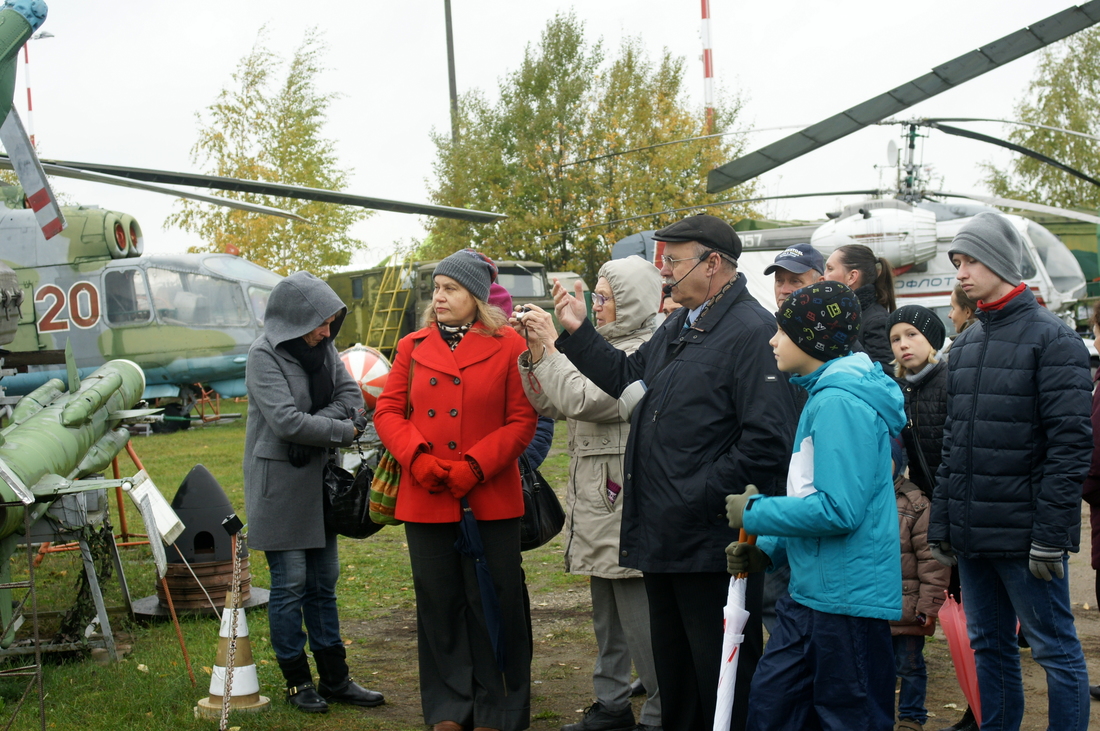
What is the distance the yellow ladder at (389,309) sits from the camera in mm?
21641

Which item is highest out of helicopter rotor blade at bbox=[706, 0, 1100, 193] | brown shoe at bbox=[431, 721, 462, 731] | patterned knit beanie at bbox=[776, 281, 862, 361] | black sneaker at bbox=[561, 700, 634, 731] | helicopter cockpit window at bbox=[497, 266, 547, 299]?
helicopter rotor blade at bbox=[706, 0, 1100, 193]

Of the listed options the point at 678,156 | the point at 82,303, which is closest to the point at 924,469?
the point at 82,303

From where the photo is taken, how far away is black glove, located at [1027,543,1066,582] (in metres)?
3.30

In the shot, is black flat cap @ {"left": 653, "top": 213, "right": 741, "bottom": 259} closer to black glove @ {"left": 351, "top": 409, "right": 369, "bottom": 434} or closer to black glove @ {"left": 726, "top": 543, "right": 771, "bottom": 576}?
black glove @ {"left": 726, "top": 543, "right": 771, "bottom": 576}

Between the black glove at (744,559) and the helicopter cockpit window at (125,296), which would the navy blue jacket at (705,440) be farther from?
the helicopter cockpit window at (125,296)

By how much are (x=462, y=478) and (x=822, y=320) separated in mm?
1575

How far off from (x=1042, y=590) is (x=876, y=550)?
3.12 ft

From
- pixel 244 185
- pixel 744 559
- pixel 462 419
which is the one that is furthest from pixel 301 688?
pixel 244 185

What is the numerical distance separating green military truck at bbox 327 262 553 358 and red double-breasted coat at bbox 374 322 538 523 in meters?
16.7

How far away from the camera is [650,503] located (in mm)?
3312

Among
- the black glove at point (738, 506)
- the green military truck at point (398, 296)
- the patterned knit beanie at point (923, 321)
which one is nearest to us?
the black glove at point (738, 506)

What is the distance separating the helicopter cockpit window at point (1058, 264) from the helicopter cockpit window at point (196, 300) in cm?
1317

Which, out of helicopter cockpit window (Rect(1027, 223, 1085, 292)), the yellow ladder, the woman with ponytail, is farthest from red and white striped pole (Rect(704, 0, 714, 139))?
the woman with ponytail

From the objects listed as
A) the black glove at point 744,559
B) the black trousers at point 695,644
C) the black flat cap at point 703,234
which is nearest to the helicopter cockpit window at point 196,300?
the black flat cap at point 703,234
